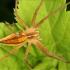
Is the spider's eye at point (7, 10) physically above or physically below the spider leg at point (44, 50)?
above

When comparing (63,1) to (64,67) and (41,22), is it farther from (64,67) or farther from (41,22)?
(64,67)

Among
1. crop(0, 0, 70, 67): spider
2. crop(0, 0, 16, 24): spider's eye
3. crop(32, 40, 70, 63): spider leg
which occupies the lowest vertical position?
crop(32, 40, 70, 63): spider leg

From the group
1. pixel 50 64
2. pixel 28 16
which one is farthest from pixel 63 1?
pixel 50 64

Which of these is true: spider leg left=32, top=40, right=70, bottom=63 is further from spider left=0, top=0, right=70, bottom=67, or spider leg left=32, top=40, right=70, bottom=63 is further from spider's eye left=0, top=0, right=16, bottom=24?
spider's eye left=0, top=0, right=16, bottom=24

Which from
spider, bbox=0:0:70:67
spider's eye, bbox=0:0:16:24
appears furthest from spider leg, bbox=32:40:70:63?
spider's eye, bbox=0:0:16:24

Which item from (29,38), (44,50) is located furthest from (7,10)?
(44,50)

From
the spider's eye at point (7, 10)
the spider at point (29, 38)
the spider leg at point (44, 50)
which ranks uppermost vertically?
the spider's eye at point (7, 10)

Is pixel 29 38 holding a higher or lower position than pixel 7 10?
lower

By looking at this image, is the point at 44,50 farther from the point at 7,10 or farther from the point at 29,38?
the point at 7,10

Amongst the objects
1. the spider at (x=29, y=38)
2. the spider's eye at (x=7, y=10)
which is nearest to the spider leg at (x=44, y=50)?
the spider at (x=29, y=38)

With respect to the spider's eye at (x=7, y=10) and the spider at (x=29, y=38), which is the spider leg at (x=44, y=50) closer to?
the spider at (x=29, y=38)

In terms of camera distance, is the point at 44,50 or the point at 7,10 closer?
the point at 44,50
